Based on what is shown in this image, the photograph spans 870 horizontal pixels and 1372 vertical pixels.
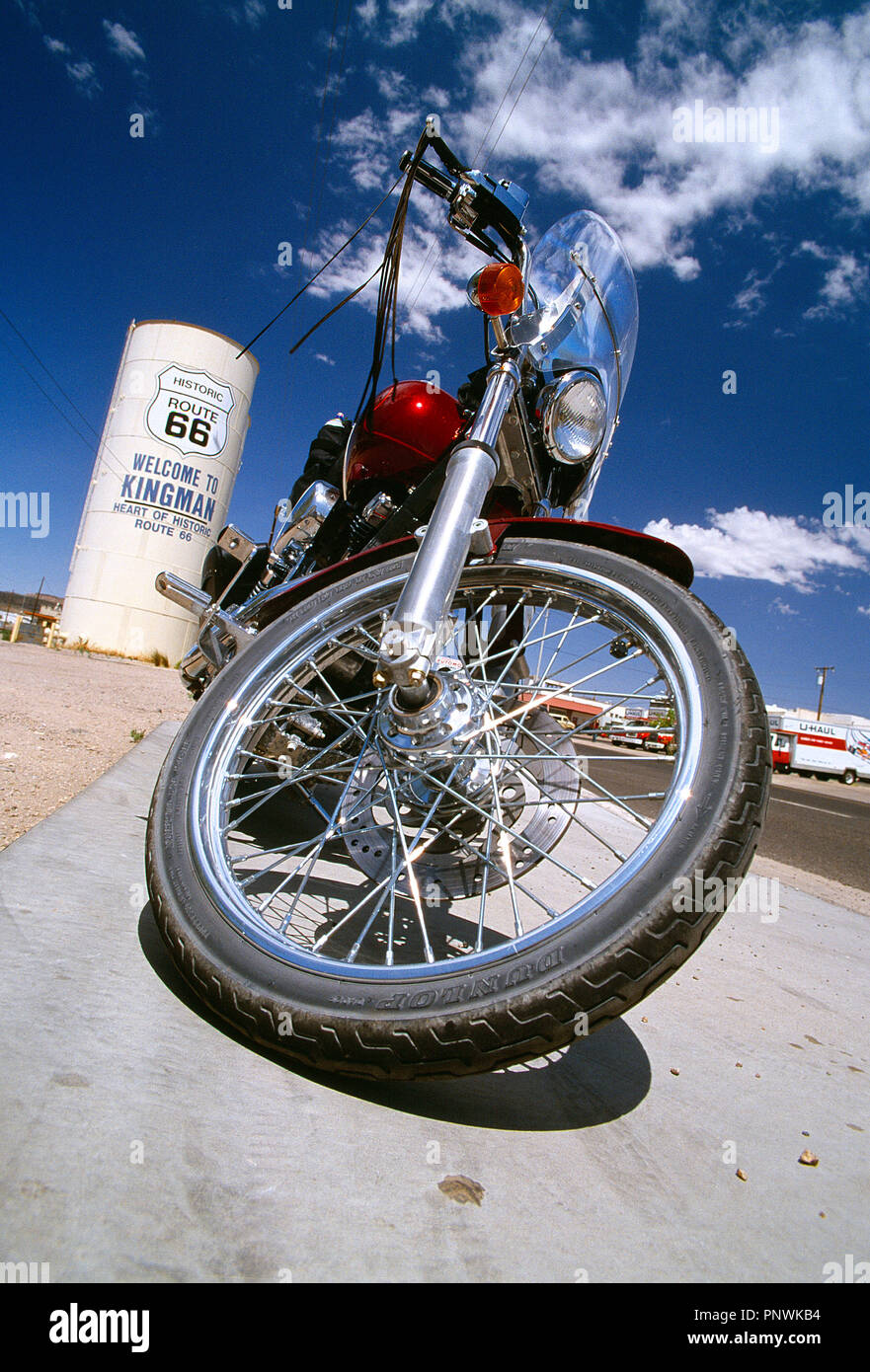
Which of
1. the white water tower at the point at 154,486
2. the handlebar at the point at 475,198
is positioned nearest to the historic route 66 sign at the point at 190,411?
the white water tower at the point at 154,486

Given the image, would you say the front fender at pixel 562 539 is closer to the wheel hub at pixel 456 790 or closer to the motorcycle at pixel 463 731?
the motorcycle at pixel 463 731

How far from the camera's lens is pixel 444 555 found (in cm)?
126

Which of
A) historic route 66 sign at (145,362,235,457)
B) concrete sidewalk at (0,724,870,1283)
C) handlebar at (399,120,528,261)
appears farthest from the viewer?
historic route 66 sign at (145,362,235,457)

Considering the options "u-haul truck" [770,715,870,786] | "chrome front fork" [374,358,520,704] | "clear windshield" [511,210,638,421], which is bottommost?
"chrome front fork" [374,358,520,704]

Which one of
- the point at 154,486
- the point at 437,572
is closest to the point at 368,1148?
the point at 437,572

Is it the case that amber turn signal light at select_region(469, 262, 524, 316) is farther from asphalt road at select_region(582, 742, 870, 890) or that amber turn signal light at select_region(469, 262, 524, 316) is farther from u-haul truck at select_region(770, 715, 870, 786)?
u-haul truck at select_region(770, 715, 870, 786)

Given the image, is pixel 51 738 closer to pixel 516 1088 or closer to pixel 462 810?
pixel 462 810

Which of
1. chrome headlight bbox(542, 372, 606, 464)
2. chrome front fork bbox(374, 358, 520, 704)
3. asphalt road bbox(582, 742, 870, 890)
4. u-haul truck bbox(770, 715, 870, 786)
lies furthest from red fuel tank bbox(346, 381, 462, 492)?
u-haul truck bbox(770, 715, 870, 786)

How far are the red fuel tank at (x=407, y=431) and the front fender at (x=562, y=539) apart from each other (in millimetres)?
438

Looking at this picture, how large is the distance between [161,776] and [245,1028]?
59 centimetres

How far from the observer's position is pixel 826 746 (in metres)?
29.1

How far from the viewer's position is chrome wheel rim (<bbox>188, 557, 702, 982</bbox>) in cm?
109

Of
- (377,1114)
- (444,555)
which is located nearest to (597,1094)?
(377,1114)

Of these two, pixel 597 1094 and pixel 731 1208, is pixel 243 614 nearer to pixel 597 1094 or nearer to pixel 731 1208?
pixel 597 1094
